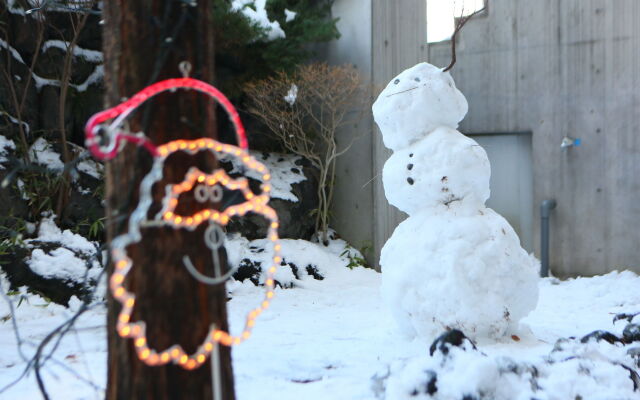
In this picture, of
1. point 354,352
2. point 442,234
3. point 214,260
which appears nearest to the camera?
point 214,260

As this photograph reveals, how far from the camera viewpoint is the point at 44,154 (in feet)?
23.1

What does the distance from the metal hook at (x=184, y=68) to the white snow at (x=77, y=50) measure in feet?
20.9

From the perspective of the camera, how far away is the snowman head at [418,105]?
4.23m

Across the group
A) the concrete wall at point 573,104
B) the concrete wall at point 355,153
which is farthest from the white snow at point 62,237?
the concrete wall at point 573,104

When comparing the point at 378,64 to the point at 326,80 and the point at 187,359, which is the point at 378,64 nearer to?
the point at 326,80

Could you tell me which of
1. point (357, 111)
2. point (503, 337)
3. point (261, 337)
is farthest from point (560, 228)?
point (261, 337)

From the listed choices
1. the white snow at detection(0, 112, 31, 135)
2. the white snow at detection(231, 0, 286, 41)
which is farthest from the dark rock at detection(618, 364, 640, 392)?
the white snow at detection(231, 0, 286, 41)

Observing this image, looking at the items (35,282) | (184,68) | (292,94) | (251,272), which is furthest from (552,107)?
(184,68)

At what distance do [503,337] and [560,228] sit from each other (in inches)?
181

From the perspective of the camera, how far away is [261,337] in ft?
15.8

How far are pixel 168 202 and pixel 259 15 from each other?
732cm

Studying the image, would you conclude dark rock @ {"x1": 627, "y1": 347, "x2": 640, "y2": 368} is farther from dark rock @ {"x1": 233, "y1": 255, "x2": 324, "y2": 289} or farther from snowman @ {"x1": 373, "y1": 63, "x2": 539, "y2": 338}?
dark rock @ {"x1": 233, "y1": 255, "x2": 324, "y2": 289}

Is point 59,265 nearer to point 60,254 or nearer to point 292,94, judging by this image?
point 60,254

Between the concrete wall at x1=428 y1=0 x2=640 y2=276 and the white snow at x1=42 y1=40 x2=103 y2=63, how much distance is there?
202 inches
